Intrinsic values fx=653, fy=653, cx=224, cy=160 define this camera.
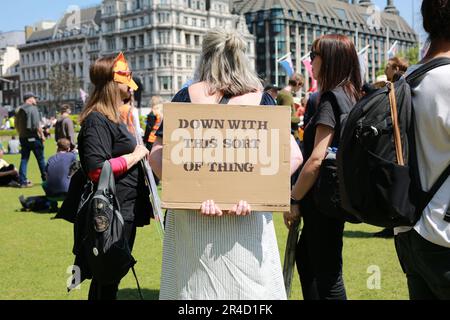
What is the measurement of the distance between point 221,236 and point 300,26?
12379cm

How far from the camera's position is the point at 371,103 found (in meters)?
2.64

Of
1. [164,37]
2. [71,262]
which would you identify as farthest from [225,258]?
[164,37]

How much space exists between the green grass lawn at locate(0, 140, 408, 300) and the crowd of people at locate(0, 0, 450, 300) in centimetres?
150

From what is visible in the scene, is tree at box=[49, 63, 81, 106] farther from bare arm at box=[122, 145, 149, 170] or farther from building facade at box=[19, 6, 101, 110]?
bare arm at box=[122, 145, 149, 170]

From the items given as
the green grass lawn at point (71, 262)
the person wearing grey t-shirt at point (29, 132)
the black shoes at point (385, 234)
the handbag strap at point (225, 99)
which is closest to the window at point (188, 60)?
the person wearing grey t-shirt at point (29, 132)

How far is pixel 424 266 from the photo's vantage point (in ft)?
8.64

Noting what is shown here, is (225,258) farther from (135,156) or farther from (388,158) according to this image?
(135,156)

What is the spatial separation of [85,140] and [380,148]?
2.45 metres

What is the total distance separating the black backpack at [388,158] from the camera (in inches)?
101

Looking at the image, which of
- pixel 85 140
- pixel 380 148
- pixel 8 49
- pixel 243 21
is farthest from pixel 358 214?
pixel 8 49

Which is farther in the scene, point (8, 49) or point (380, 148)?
point (8, 49)

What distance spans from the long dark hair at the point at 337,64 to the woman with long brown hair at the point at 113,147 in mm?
1418

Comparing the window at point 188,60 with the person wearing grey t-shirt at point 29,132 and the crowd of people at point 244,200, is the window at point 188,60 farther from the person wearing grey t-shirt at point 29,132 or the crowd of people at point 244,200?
the crowd of people at point 244,200

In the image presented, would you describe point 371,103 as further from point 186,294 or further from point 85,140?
point 85,140
